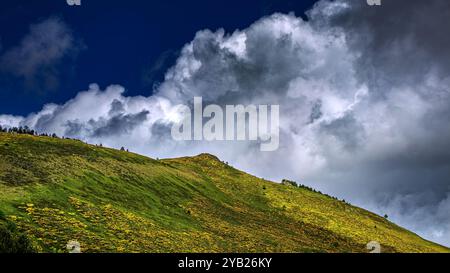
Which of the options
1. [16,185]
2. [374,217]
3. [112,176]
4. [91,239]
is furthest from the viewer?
[374,217]

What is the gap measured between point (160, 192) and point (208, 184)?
66.0 ft

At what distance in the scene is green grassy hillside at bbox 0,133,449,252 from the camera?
103 feet

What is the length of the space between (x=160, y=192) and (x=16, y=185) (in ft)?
73.3

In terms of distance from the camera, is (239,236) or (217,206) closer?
(239,236)

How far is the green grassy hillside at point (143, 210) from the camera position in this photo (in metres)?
31.2

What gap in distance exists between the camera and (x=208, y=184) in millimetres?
75500

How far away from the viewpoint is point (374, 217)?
3905 inches

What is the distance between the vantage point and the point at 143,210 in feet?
148
